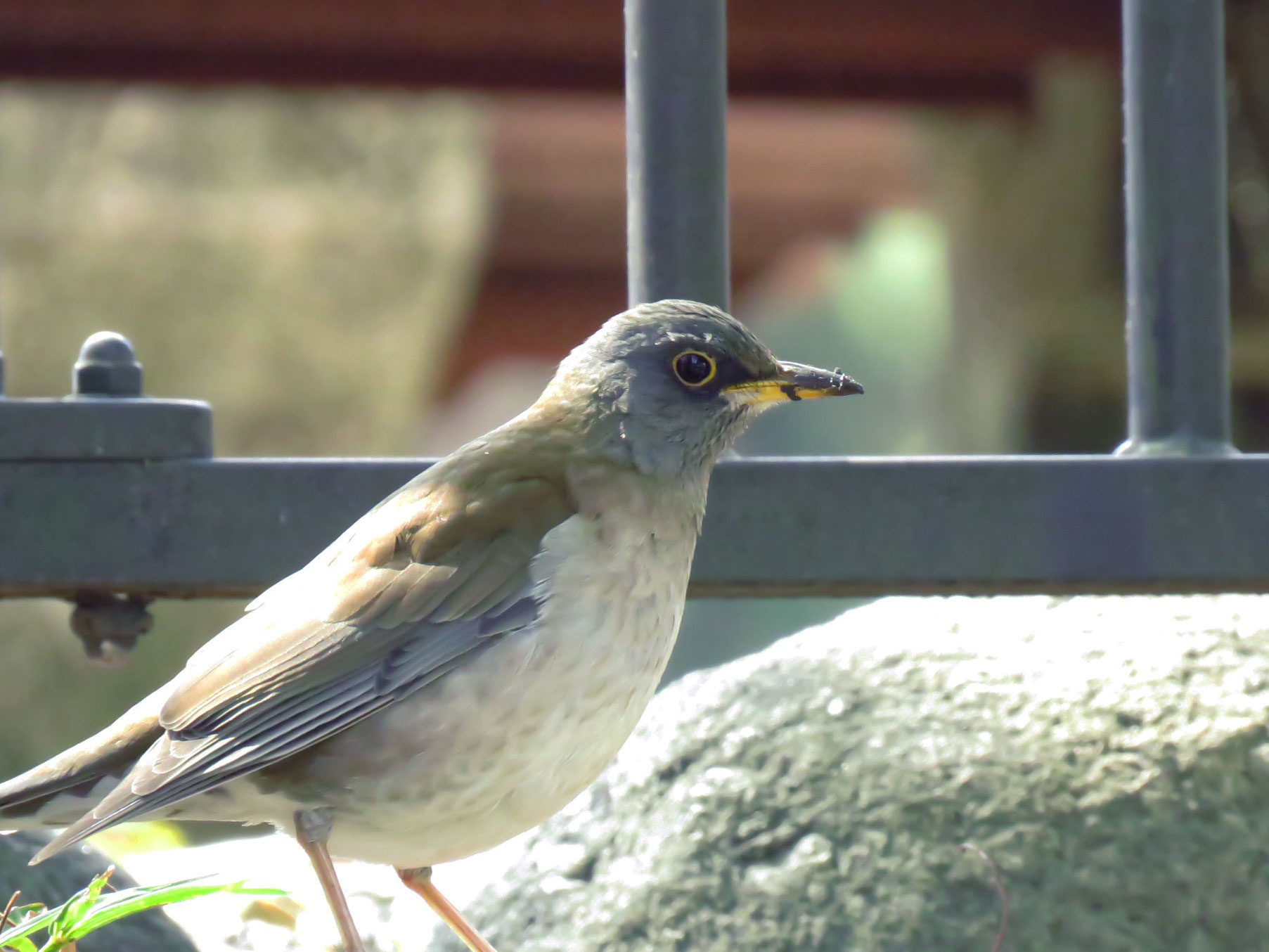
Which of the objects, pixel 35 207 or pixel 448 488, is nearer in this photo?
pixel 448 488

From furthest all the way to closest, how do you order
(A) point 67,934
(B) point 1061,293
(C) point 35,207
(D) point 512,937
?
(C) point 35,207 < (B) point 1061,293 < (D) point 512,937 < (A) point 67,934

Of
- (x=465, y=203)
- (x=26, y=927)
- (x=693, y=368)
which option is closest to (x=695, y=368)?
(x=693, y=368)

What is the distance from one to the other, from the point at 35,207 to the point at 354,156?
5.08 feet

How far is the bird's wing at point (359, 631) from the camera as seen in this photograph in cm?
180

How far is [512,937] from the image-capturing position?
2205 mm

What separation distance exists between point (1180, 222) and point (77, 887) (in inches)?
72.9

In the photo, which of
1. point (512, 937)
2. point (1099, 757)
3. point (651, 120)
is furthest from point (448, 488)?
point (1099, 757)

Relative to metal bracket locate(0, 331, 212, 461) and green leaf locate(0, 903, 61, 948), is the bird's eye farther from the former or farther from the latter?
green leaf locate(0, 903, 61, 948)

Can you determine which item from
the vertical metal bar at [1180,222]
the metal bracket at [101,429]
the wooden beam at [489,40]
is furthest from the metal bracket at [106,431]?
the wooden beam at [489,40]

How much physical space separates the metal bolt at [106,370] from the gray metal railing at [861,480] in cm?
7

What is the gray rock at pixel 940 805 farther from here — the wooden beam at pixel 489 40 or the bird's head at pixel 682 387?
the wooden beam at pixel 489 40

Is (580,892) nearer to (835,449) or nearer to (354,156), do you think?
(354,156)

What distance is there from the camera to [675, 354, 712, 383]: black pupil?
6.72 ft

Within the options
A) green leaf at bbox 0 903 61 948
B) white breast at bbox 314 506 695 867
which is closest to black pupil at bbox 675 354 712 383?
white breast at bbox 314 506 695 867
